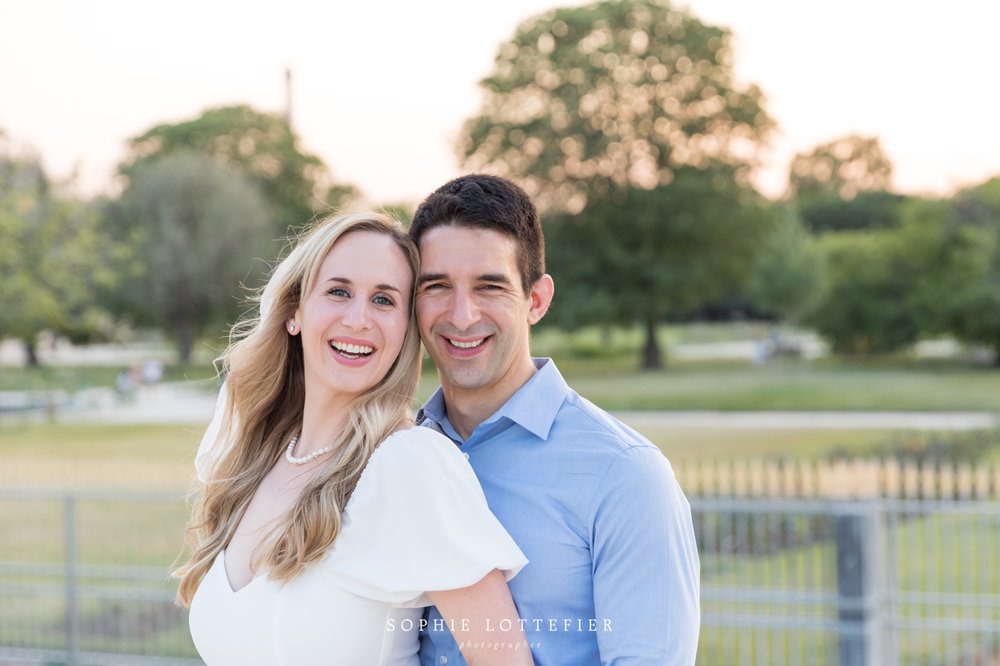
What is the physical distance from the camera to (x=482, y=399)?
280 cm

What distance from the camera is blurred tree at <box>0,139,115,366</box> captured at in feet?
73.5

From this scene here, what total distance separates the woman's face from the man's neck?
0.20 metres

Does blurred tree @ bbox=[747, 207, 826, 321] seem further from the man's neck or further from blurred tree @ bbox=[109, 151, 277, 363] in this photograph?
the man's neck

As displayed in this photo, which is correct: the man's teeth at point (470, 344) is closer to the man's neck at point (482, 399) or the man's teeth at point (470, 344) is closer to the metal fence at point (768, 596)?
the man's neck at point (482, 399)

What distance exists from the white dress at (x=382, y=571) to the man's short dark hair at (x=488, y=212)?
520mm

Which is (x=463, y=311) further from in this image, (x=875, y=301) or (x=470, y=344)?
(x=875, y=301)

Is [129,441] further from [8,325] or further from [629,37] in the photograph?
[629,37]

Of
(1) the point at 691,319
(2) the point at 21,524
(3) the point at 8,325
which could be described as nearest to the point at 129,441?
(3) the point at 8,325

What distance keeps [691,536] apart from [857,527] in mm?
4853

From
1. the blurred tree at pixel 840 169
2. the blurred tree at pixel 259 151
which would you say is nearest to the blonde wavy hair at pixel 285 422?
the blurred tree at pixel 259 151

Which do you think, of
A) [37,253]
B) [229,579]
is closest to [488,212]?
[229,579]

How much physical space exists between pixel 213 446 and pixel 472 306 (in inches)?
39.5

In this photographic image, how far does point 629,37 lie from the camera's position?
Result: 41188 millimetres

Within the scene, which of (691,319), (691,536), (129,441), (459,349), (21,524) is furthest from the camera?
(691,319)
